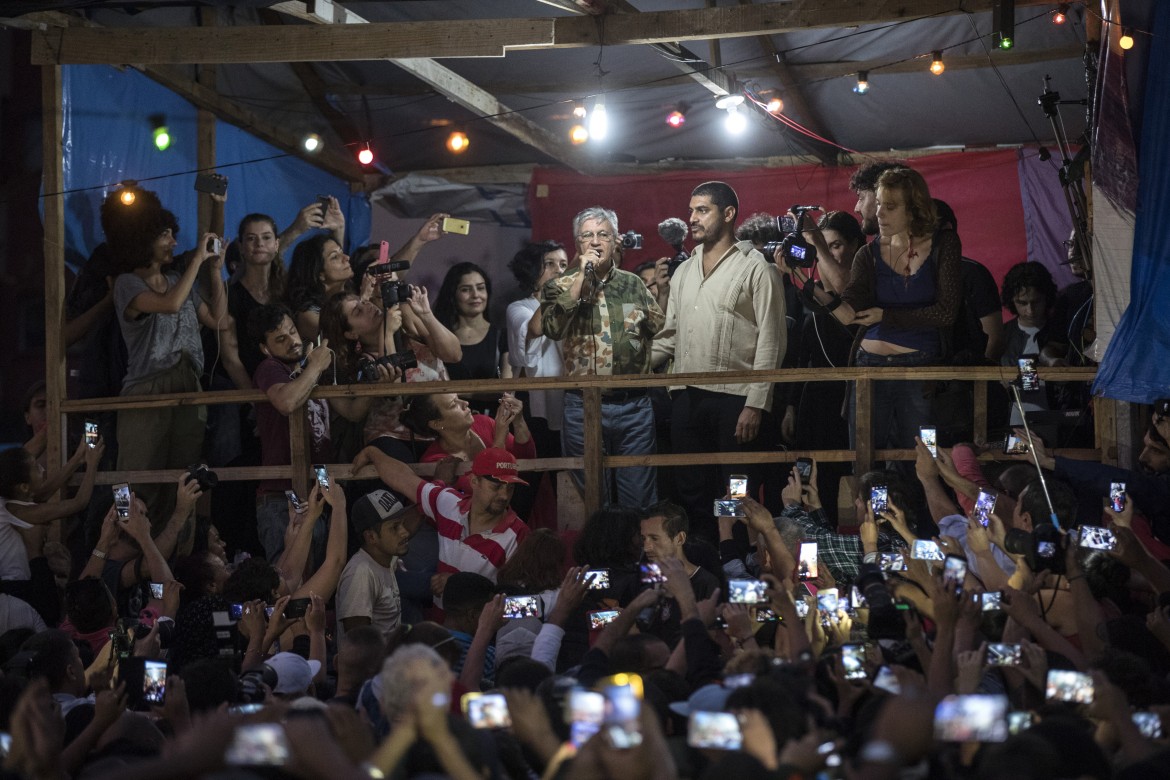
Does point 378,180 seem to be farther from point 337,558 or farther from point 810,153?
point 337,558

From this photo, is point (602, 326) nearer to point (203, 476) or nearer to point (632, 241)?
point (632, 241)

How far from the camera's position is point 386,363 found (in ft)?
25.5

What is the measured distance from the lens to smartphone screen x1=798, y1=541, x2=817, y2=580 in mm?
5578

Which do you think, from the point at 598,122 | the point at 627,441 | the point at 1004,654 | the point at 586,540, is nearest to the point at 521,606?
the point at 586,540

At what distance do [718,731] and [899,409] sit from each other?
4.16 metres

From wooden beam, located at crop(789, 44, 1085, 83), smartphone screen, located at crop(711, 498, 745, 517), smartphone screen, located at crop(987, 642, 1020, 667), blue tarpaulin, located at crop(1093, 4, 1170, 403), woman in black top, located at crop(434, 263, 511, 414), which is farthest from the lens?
wooden beam, located at crop(789, 44, 1085, 83)

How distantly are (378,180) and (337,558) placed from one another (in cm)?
575

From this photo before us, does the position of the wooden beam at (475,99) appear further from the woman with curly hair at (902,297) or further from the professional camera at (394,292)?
the woman with curly hair at (902,297)

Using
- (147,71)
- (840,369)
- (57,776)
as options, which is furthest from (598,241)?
(57,776)

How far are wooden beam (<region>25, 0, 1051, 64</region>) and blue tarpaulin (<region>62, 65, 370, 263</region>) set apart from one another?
1.74 feet

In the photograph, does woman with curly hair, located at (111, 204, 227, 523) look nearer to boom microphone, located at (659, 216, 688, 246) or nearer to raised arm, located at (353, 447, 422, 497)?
raised arm, located at (353, 447, 422, 497)

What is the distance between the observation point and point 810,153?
35.7 feet

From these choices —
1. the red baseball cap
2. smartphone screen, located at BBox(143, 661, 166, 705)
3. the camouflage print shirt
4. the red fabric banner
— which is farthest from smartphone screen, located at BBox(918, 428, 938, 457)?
the red fabric banner

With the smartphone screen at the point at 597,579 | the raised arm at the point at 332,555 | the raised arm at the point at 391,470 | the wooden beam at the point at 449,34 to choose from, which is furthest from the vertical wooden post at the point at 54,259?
the smartphone screen at the point at 597,579
